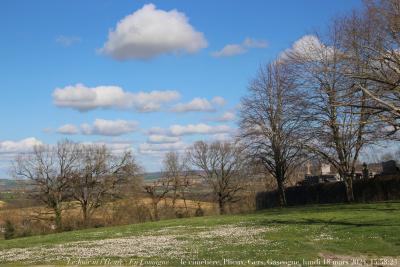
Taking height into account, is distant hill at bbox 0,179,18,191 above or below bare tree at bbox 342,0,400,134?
below

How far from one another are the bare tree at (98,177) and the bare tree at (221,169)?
59.5 ft

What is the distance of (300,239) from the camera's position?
21250mm

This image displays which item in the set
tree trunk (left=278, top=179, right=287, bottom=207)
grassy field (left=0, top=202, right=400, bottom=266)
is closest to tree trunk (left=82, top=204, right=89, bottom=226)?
tree trunk (left=278, top=179, right=287, bottom=207)

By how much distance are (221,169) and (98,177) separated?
2694 centimetres

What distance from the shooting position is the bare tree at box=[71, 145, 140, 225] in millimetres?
71562

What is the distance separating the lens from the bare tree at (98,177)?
235 ft

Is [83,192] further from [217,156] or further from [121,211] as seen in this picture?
[217,156]

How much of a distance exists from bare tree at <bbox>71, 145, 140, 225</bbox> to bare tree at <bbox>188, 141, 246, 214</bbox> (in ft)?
59.5

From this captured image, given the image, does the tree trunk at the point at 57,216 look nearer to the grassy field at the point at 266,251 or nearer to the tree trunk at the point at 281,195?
the tree trunk at the point at 281,195

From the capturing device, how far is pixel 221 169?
308 feet

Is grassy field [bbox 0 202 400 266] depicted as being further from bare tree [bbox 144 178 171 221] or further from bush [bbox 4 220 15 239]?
bare tree [bbox 144 178 171 221]

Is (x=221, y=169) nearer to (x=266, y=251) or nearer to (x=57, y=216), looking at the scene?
(x=57, y=216)

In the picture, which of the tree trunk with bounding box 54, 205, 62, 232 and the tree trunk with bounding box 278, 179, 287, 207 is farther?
the tree trunk with bounding box 54, 205, 62, 232

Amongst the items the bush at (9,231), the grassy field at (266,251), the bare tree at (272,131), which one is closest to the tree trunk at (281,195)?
the bare tree at (272,131)
